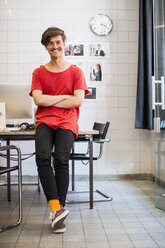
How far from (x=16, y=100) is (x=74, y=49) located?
1.51 metres

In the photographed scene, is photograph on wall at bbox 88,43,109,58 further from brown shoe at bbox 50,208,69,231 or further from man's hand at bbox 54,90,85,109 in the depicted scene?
brown shoe at bbox 50,208,69,231

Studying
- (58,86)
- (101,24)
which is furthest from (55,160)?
(101,24)

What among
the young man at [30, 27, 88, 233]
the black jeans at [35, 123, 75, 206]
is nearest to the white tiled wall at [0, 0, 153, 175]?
the young man at [30, 27, 88, 233]

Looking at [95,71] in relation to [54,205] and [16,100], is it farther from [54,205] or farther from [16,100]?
[54,205]

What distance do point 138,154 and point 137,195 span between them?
1.05 metres

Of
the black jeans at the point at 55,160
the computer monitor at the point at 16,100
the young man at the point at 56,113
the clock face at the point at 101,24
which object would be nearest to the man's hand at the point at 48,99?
the young man at the point at 56,113

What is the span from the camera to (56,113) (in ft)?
8.24

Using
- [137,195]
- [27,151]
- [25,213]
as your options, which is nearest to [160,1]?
[137,195]

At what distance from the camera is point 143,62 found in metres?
4.04

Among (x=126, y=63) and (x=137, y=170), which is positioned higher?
(x=126, y=63)

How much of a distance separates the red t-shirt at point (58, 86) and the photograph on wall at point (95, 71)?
160 centimetres

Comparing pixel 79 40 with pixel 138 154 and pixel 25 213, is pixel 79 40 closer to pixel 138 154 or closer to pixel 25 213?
pixel 138 154

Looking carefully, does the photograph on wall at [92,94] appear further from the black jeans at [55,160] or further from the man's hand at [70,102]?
the black jeans at [55,160]

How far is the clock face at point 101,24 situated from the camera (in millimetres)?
4191
